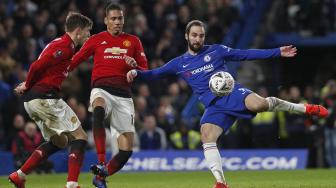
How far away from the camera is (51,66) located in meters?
11.9

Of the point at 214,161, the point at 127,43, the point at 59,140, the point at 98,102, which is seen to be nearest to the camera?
the point at 214,161

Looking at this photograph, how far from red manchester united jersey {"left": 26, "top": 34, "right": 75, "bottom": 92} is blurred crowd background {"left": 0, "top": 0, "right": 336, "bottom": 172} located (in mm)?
6698

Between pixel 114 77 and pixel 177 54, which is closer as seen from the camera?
pixel 114 77

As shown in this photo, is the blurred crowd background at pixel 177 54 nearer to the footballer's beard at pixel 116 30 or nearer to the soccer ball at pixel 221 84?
the footballer's beard at pixel 116 30

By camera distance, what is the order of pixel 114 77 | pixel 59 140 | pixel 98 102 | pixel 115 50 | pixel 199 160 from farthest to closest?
pixel 199 160 < pixel 115 50 < pixel 114 77 < pixel 59 140 < pixel 98 102

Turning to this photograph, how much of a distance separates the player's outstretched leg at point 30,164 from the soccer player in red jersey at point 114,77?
721 millimetres

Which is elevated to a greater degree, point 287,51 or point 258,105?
point 287,51

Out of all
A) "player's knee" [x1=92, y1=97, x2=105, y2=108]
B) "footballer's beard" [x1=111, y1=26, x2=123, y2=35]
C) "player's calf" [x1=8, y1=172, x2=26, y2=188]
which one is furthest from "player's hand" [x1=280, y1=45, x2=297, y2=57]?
"player's calf" [x1=8, y1=172, x2=26, y2=188]

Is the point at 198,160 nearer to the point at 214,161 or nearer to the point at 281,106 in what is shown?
the point at 281,106

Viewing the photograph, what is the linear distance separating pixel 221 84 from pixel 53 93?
2.23m

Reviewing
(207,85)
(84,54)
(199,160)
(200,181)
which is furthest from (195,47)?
(199,160)

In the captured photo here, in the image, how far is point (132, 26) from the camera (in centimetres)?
2283

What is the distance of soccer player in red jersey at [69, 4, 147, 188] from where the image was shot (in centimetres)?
1231

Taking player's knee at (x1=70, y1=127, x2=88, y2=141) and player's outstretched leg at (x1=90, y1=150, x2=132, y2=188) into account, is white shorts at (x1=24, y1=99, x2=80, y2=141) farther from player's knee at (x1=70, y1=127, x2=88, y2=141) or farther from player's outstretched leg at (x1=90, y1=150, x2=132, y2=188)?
player's outstretched leg at (x1=90, y1=150, x2=132, y2=188)
